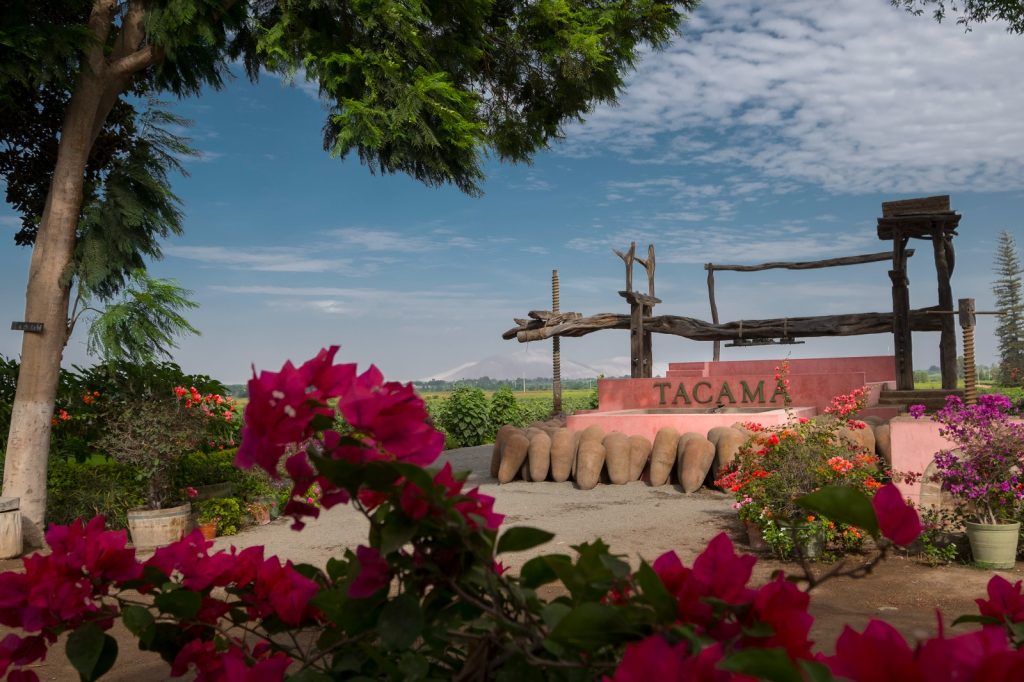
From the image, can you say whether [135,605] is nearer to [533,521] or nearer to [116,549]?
[116,549]

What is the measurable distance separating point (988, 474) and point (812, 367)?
42.3ft

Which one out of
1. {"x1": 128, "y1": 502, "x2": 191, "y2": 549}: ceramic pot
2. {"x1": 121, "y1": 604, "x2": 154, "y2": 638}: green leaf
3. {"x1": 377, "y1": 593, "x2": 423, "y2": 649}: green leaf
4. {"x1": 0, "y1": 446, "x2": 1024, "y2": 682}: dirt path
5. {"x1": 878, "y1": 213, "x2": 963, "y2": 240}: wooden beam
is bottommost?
{"x1": 0, "y1": 446, "x2": 1024, "y2": 682}: dirt path

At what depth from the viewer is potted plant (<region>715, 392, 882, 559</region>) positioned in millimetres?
6594

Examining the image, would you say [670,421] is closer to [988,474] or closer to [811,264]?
[988,474]

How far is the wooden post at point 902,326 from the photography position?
13.0 meters

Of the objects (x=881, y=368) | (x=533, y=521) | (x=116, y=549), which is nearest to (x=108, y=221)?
(x=533, y=521)

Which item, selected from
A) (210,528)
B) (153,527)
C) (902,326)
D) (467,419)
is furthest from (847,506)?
(467,419)

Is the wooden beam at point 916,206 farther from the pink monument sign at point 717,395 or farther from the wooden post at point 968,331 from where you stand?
the pink monument sign at point 717,395

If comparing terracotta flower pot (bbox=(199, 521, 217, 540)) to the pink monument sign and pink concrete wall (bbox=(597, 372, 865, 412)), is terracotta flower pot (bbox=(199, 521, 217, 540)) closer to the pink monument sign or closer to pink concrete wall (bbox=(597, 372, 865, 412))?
the pink monument sign

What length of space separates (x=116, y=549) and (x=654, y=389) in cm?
1407

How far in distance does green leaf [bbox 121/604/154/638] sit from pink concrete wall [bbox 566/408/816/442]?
10732mm

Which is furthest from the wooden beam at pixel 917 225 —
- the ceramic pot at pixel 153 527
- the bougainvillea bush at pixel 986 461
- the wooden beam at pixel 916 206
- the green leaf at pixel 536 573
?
the green leaf at pixel 536 573

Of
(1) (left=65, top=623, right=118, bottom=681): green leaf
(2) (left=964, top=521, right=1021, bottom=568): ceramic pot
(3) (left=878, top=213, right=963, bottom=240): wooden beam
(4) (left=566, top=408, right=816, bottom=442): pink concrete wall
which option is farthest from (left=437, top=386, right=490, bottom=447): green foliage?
(1) (left=65, top=623, right=118, bottom=681): green leaf

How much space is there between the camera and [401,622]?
0.97 m
